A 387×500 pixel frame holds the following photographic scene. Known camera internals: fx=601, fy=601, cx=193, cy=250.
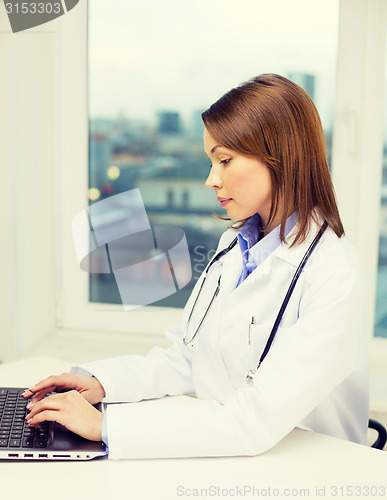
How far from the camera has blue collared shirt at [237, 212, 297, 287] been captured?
4.31 feet

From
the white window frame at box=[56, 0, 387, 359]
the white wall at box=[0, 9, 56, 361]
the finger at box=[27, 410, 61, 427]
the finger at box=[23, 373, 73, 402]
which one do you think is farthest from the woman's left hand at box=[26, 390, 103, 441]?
the white window frame at box=[56, 0, 387, 359]

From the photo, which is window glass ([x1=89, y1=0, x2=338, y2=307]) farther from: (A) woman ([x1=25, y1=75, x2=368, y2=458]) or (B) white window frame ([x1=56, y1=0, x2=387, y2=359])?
(A) woman ([x1=25, y1=75, x2=368, y2=458])

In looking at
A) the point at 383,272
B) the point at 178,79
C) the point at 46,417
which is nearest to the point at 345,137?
the point at 383,272

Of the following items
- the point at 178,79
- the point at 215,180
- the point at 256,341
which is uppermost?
the point at 178,79

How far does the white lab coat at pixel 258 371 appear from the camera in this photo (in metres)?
1.01

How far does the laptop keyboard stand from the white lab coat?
4.6 inches

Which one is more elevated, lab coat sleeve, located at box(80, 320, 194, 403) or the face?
the face

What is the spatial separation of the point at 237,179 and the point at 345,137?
3.26ft

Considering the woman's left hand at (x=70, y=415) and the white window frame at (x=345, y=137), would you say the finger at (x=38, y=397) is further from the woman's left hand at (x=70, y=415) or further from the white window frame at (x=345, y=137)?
the white window frame at (x=345, y=137)

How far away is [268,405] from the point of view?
1.02 metres

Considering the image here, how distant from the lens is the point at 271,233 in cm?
132

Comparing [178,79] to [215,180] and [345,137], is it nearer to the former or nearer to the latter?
[345,137]

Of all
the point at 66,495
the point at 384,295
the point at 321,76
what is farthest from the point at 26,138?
the point at 66,495

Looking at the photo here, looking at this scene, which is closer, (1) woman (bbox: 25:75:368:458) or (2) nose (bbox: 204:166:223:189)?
(1) woman (bbox: 25:75:368:458)
